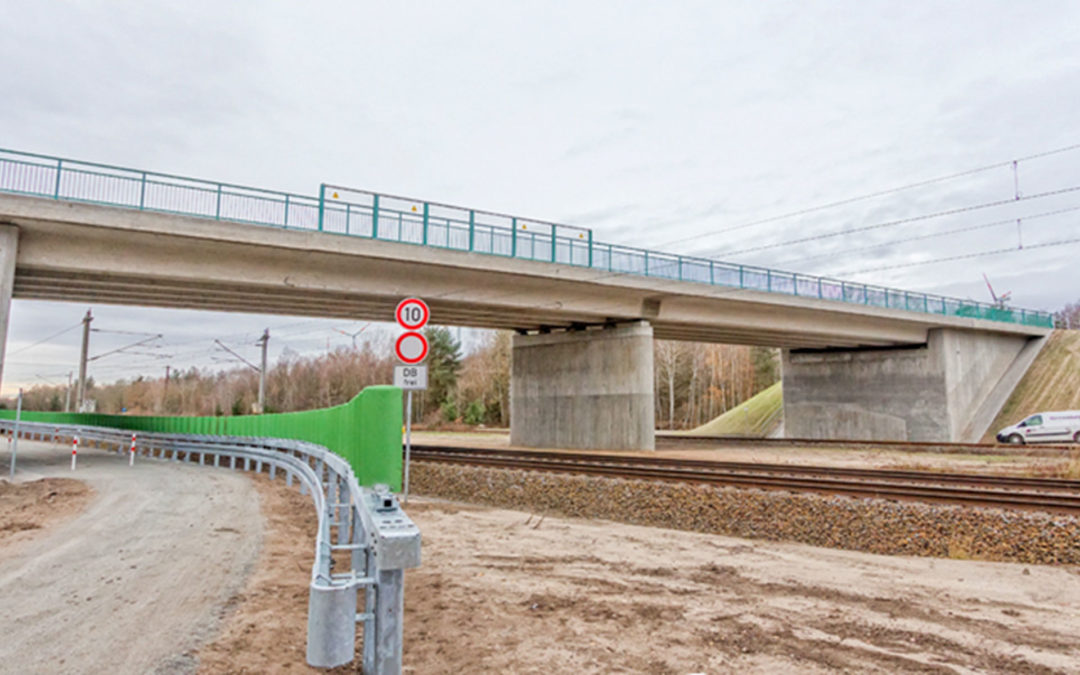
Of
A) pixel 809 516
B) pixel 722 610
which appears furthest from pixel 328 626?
pixel 809 516

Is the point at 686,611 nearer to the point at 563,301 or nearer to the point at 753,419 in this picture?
the point at 563,301

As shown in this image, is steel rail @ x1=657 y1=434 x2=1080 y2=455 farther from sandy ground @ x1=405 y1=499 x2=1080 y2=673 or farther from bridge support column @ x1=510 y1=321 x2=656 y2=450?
sandy ground @ x1=405 y1=499 x2=1080 y2=673

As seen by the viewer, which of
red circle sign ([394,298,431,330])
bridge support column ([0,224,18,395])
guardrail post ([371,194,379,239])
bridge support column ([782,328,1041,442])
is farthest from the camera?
bridge support column ([782,328,1041,442])

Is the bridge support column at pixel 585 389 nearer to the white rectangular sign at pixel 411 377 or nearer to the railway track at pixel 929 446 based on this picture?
the railway track at pixel 929 446

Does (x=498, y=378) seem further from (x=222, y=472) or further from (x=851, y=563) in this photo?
(x=851, y=563)

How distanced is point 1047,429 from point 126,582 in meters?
35.0

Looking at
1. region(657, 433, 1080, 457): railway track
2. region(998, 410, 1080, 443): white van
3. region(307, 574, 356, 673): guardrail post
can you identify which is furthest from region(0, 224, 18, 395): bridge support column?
region(998, 410, 1080, 443): white van

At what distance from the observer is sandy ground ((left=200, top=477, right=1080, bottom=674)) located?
195 inches

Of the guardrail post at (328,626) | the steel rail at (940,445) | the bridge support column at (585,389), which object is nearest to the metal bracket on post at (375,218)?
the bridge support column at (585,389)

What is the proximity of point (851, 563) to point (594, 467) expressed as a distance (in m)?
8.44

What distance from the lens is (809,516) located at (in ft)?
36.6

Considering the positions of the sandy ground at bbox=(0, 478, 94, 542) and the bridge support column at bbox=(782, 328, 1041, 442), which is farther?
the bridge support column at bbox=(782, 328, 1041, 442)

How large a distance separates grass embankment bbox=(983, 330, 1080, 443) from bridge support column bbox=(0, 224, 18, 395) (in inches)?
1646

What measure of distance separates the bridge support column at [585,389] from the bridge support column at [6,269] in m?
19.8
